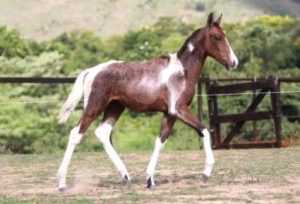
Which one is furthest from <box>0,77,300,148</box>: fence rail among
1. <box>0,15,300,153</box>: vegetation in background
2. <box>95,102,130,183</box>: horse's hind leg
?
<box>95,102,130,183</box>: horse's hind leg

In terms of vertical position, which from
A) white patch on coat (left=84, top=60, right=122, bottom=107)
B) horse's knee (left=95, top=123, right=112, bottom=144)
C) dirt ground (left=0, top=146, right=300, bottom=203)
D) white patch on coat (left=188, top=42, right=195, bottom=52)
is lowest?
dirt ground (left=0, top=146, right=300, bottom=203)

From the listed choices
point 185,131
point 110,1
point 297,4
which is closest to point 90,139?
point 185,131

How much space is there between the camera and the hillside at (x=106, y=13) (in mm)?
101000

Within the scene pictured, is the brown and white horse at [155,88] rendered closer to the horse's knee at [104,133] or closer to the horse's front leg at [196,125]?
the horse's front leg at [196,125]

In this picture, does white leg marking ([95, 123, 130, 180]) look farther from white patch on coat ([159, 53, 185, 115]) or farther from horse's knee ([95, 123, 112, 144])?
white patch on coat ([159, 53, 185, 115])

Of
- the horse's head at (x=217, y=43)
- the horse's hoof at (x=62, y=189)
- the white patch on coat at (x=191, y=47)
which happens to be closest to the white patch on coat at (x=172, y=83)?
the white patch on coat at (x=191, y=47)

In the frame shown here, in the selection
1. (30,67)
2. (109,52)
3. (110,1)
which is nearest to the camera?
(30,67)

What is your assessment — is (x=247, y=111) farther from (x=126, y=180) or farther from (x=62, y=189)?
(x=62, y=189)

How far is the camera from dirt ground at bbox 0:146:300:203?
6863 mm

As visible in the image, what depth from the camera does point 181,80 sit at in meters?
7.87

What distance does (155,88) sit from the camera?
7.83 metres

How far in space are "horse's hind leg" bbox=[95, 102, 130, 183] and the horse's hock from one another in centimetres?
627

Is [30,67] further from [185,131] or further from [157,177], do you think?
[157,177]

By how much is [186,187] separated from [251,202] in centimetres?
123
